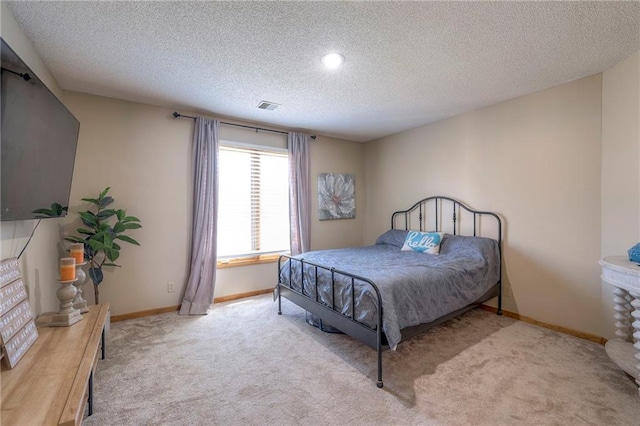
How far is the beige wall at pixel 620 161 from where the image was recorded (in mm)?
2178

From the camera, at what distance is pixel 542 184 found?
2.82m

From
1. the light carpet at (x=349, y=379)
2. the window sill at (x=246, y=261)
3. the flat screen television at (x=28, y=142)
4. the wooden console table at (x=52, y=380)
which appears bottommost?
the light carpet at (x=349, y=379)

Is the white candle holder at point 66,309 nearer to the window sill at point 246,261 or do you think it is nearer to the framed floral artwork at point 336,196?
the window sill at point 246,261

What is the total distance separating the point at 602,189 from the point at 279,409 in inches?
127

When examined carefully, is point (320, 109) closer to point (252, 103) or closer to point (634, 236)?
point (252, 103)

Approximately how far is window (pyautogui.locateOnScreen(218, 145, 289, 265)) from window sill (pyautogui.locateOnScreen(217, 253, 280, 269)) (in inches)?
0.6

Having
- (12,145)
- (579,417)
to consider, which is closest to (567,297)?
(579,417)

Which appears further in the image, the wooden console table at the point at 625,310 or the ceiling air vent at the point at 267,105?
the ceiling air vent at the point at 267,105

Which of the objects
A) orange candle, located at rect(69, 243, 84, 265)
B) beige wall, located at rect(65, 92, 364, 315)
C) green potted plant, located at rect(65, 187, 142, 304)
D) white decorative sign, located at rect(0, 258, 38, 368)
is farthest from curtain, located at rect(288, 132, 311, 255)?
white decorative sign, located at rect(0, 258, 38, 368)

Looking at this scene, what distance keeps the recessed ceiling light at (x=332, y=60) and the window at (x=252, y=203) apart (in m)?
1.90

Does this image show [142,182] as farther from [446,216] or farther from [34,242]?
[446,216]

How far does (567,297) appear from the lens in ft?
8.74

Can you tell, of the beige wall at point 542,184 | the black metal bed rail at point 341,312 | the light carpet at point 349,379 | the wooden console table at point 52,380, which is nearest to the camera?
the wooden console table at point 52,380

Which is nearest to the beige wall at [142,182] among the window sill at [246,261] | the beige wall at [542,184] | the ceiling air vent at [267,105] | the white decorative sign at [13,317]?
the window sill at [246,261]
